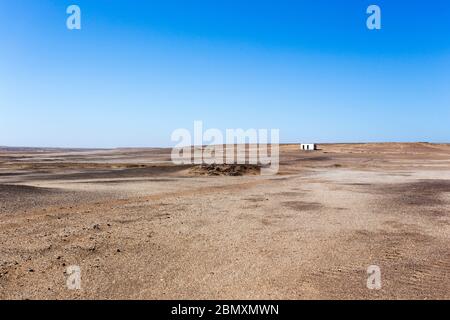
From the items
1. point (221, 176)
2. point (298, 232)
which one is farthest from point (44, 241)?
point (221, 176)

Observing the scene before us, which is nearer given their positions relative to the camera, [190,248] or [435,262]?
[435,262]

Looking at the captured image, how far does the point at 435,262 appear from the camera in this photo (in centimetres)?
930

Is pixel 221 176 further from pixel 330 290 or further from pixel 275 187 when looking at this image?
pixel 330 290

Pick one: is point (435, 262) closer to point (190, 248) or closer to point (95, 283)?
point (190, 248)

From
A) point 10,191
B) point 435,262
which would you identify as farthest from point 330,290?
point 10,191

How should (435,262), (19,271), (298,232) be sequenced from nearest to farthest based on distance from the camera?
(19,271), (435,262), (298,232)

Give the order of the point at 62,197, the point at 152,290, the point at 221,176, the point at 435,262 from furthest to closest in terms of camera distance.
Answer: the point at 221,176 < the point at 62,197 < the point at 435,262 < the point at 152,290

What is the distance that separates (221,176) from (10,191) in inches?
672

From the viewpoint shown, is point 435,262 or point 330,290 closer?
point 330,290

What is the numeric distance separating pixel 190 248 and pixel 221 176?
75.7 ft

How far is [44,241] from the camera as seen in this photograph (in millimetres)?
10898
